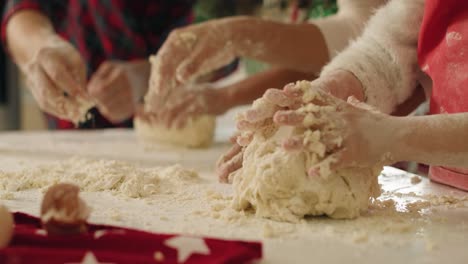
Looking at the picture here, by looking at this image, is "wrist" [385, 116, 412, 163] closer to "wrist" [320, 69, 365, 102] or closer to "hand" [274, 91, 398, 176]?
"hand" [274, 91, 398, 176]

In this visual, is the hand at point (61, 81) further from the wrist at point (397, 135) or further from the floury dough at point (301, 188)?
the wrist at point (397, 135)

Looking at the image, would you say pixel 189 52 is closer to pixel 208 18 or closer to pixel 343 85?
pixel 343 85

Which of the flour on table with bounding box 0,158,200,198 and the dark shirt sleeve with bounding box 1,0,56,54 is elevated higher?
the dark shirt sleeve with bounding box 1,0,56,54

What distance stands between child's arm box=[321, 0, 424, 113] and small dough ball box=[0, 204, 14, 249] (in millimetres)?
685

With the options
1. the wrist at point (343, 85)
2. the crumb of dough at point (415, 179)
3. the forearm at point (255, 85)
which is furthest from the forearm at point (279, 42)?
the crumb of dough at point (415, 179)

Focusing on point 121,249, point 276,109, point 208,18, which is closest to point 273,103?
point 276,109

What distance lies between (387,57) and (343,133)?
1.46 ft

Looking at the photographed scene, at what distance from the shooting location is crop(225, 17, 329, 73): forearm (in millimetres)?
1520

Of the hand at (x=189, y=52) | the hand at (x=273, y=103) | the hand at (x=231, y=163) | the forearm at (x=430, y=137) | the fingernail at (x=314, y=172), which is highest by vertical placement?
the hand at (x=189, y=52)

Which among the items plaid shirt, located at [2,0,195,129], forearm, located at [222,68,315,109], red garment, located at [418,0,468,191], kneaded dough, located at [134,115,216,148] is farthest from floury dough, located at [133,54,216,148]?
red garment, located at [418,0,468,191]

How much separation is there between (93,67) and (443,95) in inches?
64.3

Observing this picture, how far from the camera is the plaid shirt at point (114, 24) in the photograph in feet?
7.48

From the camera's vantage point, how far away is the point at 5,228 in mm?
646

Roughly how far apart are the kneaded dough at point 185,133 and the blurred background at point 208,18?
0.48 m
